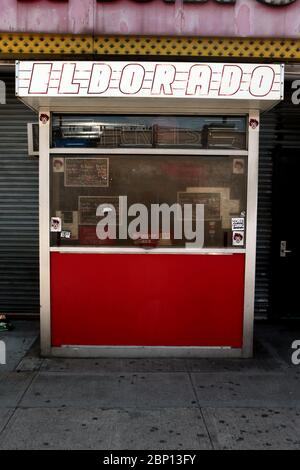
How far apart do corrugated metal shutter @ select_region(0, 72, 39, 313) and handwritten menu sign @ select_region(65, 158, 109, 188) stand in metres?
1.89

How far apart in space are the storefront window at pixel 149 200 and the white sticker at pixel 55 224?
0.01m

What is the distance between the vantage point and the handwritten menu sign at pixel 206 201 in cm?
553

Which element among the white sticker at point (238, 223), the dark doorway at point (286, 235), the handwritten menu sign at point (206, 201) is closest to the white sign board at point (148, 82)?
the handwritten menu sign at point (206, 201)

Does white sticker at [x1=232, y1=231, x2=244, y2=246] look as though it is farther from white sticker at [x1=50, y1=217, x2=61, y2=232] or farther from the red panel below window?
white sticker at [x1=50, y1=217, x2=61, y2=232]

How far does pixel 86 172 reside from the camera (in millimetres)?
5473

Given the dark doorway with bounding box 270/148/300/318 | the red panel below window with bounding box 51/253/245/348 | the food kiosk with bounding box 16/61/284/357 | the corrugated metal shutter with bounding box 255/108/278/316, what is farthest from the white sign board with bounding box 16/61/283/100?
the dark doorway with bounding box 270/148/300/318

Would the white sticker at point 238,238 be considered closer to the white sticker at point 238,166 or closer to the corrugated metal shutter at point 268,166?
the white sticker at point 238,166

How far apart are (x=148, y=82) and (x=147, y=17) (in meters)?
1.72

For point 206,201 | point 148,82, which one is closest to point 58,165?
point 148,82

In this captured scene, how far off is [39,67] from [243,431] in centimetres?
377
